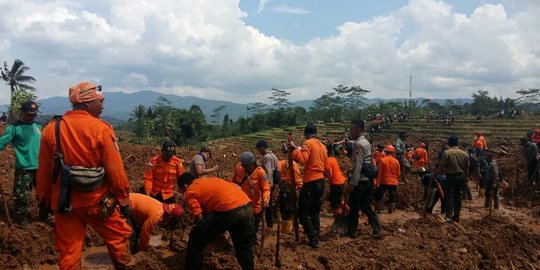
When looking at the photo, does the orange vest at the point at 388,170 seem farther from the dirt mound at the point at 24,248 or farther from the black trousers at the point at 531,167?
the dirt mound at the point at 24,248

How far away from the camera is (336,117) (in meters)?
64.4

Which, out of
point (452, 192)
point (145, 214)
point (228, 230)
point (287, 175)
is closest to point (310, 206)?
point (287, 175)

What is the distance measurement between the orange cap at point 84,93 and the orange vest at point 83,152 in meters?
0.11

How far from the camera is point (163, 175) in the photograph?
721 cm

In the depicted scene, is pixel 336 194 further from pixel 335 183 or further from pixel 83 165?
pixel 83 165

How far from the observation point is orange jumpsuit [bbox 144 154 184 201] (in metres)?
7.20

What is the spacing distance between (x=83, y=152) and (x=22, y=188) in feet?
11.8

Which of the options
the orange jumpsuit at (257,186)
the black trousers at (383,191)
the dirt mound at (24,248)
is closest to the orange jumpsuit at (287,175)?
the orange jumpsuit at (257,186)

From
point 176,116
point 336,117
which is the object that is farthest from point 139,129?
point 336,117

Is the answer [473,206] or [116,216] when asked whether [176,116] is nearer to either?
[473,206]

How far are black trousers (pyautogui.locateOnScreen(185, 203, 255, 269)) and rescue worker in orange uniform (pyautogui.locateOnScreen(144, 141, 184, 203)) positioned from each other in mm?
2526

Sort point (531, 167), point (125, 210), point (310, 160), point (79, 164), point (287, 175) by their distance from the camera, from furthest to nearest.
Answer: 1. point (531, 167)
2. point (287, 175)
3. point (310, 160)
4. point (125, 210)
5. point (79, 164)

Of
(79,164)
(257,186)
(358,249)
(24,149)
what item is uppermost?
(79,164)

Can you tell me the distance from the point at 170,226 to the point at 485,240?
17.5 ft
